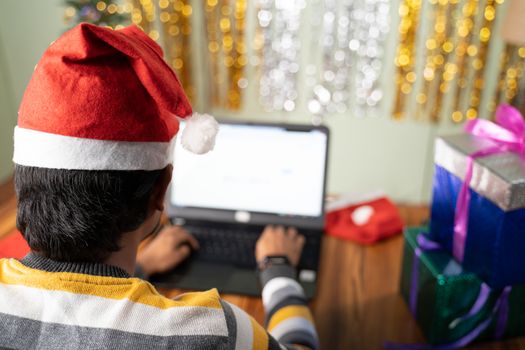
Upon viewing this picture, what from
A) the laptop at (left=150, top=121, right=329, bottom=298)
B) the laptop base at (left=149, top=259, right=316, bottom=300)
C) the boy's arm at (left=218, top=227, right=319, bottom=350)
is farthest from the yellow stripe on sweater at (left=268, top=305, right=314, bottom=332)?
the laptop at (left=150, top=121, right=329, bottom=298)

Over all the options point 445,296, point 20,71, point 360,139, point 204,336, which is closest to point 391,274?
point 445,296

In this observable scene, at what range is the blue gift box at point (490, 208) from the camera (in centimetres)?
76

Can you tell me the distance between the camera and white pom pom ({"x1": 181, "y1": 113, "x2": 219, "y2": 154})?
0.60 m

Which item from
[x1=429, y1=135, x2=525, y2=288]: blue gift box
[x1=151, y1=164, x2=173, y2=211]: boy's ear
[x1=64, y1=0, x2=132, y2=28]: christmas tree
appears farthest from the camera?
[x1=64, y1=0, x2=132, y2=28]: christmas tree

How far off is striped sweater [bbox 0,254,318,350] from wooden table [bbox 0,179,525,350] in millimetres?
316

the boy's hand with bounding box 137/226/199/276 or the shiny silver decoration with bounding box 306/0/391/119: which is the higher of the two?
the shiny silver decoration with bounding box 306/0/391/119

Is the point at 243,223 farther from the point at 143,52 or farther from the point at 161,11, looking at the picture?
the point at 161,11

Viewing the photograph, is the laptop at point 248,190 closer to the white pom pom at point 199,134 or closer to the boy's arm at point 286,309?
the boy's arm at point 286,309

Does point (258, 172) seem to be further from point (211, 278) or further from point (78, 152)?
point (78, 152)

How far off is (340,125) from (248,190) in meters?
0.81

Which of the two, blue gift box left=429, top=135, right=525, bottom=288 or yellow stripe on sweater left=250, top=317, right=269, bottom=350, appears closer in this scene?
yellow stripe on sweater left=250, top=317, right=269, bottom=350

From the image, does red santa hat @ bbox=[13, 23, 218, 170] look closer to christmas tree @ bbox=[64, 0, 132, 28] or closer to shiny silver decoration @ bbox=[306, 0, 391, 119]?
christmas tree @ bbox=[64, 0, 132, 28]

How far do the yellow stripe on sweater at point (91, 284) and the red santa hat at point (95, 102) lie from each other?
0.13 metres

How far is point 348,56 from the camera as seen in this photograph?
1736 mm
